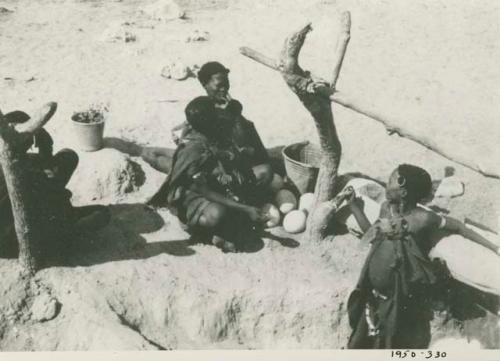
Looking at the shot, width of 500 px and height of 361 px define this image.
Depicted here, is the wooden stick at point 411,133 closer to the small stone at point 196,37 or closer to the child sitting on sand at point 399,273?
the child sitting on sand at point 399,273

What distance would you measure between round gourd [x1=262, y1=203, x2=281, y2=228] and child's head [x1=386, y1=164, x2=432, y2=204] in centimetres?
123

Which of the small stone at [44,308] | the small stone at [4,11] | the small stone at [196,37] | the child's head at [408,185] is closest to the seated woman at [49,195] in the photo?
the small stone at [44,308]

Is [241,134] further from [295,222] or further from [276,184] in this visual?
[295,222]

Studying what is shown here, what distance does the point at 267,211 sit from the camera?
16.3 feet

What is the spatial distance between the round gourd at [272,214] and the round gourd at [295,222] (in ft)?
0.24

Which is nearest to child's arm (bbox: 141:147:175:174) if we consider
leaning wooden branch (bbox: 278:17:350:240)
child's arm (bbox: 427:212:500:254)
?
leaning wooden branch (bbox: 278:17:350:240)

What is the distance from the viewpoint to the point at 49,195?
416 centimetres

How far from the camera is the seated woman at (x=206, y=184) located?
179 inches

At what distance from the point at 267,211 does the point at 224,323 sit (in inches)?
43.3

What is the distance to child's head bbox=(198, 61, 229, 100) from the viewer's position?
5.00 metres

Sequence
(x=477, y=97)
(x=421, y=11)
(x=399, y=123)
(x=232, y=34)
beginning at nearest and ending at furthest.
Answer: (x=399, y=123)
(x=477, y=97)
(x=232, y=34)
(x=421, y=11)

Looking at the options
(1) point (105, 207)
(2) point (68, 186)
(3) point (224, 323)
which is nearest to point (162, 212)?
(1) point (105, 207)

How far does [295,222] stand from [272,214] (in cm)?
22

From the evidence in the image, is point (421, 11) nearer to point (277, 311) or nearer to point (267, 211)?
point (267, 211)
